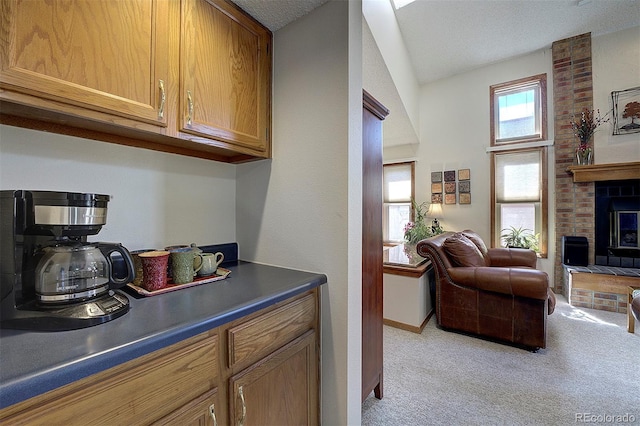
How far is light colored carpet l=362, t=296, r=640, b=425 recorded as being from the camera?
5.16 ft

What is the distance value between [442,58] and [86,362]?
210 inches

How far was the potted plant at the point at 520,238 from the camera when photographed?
414cm

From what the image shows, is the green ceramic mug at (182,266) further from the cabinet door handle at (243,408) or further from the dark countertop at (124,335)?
the cabinet door handle at (243,408)

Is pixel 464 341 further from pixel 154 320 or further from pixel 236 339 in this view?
pixel 154 320

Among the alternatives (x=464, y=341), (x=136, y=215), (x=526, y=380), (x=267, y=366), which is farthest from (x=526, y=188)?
(x=136, y=215)

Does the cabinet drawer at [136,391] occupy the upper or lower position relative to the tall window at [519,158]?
lower

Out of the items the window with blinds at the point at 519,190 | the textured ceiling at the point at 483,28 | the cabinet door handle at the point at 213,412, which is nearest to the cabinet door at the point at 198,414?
the cabinet door handle at the point at 213,412

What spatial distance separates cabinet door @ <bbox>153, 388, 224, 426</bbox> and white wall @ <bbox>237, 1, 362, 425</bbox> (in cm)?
58

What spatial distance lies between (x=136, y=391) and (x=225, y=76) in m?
1.23

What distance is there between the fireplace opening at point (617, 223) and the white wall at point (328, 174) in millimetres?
4460

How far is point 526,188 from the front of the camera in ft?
14.0

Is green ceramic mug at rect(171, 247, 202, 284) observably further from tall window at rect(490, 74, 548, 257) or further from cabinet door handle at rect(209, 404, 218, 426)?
tall window at rect(490, 74, 548, 257)

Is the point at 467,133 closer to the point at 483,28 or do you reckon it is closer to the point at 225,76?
the point at 483,28

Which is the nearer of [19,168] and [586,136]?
[19,168]
